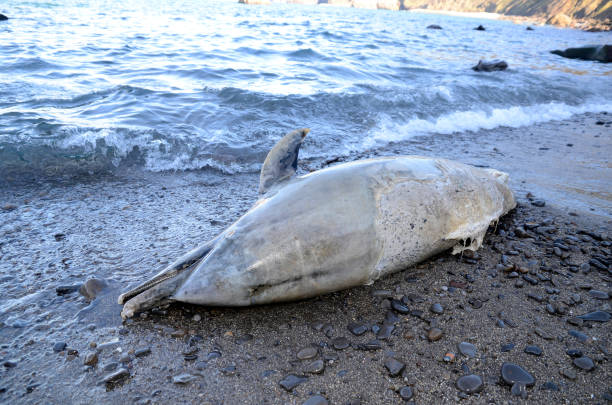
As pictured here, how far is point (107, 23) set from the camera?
18406 millimetres

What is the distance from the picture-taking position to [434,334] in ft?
7.79

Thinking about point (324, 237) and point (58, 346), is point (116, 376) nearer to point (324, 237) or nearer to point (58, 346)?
point (58, 346)

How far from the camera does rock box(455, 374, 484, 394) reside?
2.00 metres

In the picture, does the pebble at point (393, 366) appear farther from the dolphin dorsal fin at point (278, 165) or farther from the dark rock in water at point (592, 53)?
the dark rock in water at point (592, 53)

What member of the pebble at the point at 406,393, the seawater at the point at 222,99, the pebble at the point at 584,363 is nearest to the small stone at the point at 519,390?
the pebble at the point at 584,363

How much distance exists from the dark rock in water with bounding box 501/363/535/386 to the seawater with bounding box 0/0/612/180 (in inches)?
153

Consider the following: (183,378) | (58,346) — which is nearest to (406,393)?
(183,378)

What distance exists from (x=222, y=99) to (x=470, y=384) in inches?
265

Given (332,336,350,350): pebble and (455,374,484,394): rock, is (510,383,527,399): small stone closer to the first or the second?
(455,374,484,394): rock

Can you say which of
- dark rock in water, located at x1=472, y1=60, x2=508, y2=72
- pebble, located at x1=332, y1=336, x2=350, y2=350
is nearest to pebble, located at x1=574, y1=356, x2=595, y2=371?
pebble, located at x1=332, y1=336, x2=350, y2=350

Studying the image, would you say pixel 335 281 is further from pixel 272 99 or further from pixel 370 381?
pixel 272 99

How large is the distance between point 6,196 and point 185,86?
202 inches

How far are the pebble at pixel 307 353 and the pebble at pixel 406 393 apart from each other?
0.51 metres

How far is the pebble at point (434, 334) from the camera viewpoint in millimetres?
2354
